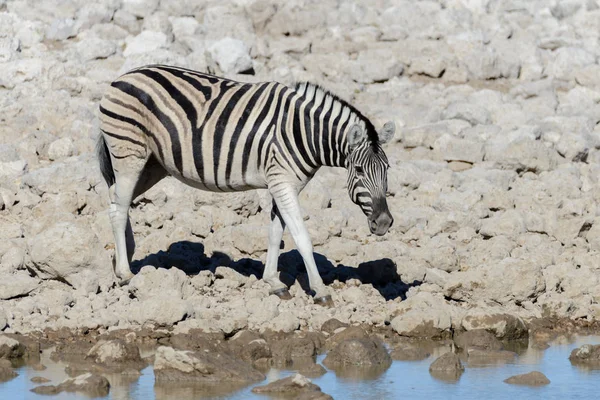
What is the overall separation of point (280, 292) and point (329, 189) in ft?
10.9

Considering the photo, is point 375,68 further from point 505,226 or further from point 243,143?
point 243,143

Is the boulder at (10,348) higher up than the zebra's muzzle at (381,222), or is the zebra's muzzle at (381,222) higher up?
the zebra's muzzle at (381,222)

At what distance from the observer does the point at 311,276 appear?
11078mm

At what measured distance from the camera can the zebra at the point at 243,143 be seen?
36.0ft

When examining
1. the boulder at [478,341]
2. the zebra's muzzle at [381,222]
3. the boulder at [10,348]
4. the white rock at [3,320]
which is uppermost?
the zebra's muzzle at [381,222]

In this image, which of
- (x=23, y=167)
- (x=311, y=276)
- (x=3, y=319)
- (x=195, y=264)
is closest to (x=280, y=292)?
(x=311, y=276)

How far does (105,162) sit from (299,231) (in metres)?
2.30

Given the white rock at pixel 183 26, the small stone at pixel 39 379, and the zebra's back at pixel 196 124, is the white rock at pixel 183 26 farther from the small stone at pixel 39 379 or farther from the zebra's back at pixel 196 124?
the small stone at pixel 39 379


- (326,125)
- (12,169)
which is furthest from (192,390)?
(12,169)

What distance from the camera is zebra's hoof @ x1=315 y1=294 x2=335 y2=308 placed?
11.1 meters

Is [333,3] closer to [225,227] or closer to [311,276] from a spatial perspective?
[225,227]

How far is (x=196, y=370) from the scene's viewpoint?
888cm

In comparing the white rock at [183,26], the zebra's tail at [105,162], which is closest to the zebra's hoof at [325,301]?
the zebra's tail at [105,162]

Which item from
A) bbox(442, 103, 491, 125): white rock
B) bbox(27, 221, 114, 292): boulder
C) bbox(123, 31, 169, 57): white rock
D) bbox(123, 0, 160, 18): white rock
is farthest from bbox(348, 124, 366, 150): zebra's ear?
bbox(123, 0, 160, 18): white rock
